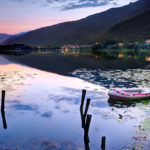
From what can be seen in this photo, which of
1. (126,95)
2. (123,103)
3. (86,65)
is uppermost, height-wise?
(126,95)

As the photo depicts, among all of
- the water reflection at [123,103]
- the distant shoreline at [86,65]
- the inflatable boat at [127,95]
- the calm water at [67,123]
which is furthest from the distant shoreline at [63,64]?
the water reflection at [123,103]

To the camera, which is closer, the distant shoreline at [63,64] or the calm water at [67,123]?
the calm water at [67,123]

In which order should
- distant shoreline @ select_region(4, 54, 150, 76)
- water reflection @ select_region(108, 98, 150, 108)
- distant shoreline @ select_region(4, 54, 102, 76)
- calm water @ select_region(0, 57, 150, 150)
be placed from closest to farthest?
calm water @ select_region(0, 57, 150, 150) < water reflection @ select_region(108, 98, 150, 108) < distant shoreline @ select_region(4, 54, 150, 76) < distant shoreline @ select_region(4, 54, 102, 76)

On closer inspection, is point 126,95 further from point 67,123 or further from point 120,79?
point 120,79

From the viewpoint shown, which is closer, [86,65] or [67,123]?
[67,123]

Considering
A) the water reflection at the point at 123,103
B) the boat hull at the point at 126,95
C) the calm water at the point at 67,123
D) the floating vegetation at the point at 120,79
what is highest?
the boat hull at the point at 126,95

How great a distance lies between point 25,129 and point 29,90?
15410mm

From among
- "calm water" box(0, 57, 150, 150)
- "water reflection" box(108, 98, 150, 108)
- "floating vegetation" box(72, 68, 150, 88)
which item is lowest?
"calm water" box(0, 57, 150, 150)

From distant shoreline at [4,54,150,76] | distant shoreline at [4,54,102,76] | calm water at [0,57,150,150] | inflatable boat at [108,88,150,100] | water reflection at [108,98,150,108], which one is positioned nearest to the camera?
calm water at [0,57,150,150]

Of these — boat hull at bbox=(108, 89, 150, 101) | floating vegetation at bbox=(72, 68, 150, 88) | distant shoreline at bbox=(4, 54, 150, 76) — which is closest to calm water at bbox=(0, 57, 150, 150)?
boat hull at bbox=(108, 89, 150, 101)

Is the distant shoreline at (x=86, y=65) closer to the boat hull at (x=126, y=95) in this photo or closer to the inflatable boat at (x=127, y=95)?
the inflatable boat at (x=127, y=95)

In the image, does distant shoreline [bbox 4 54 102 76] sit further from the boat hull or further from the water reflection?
the water reflection

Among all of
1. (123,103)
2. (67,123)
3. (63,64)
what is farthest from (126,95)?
(63,64)

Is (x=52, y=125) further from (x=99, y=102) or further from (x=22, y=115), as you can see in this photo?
(x=99, y=102)
